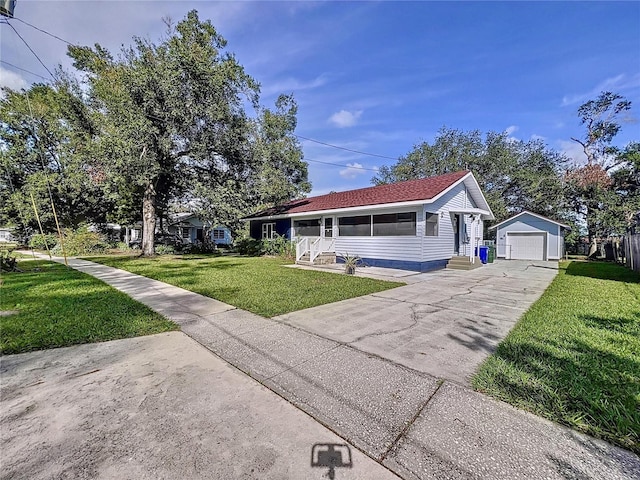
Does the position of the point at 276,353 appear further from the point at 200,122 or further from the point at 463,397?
the point at 200,122

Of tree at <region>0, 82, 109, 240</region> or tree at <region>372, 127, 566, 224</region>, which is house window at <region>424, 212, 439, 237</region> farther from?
tree at <region>0, 82, 109, 240</region>

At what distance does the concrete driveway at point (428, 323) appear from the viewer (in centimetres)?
344

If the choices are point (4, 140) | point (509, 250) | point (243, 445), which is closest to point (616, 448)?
point (243, 445)

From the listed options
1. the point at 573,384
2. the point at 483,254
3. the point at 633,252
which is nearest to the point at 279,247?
the point at 483,254

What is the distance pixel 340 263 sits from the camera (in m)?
14.3

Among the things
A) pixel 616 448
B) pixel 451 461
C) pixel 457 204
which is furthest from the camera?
pixel 457 204

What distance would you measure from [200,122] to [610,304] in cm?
1713

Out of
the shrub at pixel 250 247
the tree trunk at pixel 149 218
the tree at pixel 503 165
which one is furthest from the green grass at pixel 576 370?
the tree at pixel 503 165

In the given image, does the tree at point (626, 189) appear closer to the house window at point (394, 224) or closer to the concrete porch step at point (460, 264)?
the concrete porch step at point (460, 264)

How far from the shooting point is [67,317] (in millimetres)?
4773

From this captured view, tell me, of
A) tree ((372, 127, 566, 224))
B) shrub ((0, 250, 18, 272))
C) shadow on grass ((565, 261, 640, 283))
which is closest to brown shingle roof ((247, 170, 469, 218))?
shadow on grass ((565, 261, 640, 283))

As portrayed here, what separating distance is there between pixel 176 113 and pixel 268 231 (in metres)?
8.68

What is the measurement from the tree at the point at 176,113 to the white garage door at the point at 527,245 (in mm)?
18205

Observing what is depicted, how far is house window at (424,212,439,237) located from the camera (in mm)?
11561
